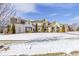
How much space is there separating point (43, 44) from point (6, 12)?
41 cm

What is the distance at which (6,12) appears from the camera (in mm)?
1522

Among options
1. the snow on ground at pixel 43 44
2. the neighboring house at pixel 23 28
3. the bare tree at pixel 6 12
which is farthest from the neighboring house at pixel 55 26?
the bare tree at pixel 6 12

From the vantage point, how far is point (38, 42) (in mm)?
1503

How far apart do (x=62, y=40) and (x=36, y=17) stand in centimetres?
29

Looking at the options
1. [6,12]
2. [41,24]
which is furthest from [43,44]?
[6,12]

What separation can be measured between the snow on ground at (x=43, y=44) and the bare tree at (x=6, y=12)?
0.13m

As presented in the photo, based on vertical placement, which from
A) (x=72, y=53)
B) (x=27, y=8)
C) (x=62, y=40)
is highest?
(x=27, y=8)

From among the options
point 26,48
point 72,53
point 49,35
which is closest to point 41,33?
point 49,35

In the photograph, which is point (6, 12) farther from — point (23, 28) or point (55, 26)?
point (55, 26)

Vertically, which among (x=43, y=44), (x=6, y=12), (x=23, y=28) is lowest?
(x=43, y=44)

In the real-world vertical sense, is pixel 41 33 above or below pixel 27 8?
below

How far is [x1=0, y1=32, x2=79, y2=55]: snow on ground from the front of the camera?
148cm

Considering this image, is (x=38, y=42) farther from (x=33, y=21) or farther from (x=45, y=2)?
(x=45, y=2)

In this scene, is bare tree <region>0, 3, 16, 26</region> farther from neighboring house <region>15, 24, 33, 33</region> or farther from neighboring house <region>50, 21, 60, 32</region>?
neighboring house <region>50, 21, 60, 32</region>
